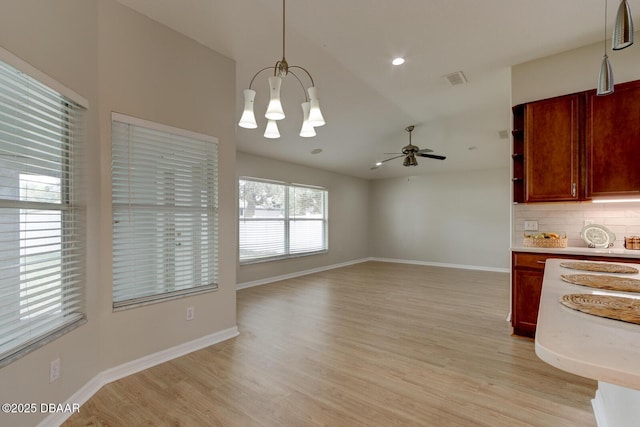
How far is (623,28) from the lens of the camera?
1284 mm

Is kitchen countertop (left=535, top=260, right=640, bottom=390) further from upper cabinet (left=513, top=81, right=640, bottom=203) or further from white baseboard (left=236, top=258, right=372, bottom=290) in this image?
white baseboard (left=236, top=258, right=372, bottom=290)

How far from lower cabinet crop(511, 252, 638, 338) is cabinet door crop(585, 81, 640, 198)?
829mm

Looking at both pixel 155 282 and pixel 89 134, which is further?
pixel 155 282

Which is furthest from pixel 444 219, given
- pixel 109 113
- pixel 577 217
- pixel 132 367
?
pixel 109 113

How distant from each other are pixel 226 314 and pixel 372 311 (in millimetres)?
2003

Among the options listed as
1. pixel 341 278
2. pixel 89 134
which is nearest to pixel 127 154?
pixel 89 134

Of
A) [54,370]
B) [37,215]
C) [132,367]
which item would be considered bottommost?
[132,367]

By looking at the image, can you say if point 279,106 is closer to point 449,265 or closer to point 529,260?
point 529,260

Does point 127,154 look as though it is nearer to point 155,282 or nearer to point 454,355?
point 155,282

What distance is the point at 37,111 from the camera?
6.00ft

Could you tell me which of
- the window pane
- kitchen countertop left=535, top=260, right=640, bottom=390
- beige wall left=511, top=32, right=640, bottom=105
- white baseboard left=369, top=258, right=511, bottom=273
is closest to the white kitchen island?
kitchen countertop left=535, top=260, right=640, bottom=390

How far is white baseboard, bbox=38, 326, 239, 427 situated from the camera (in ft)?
6.24

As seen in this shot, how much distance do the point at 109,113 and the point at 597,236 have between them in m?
4.70

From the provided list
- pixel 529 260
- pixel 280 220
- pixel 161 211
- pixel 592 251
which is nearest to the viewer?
pixel 161 211
